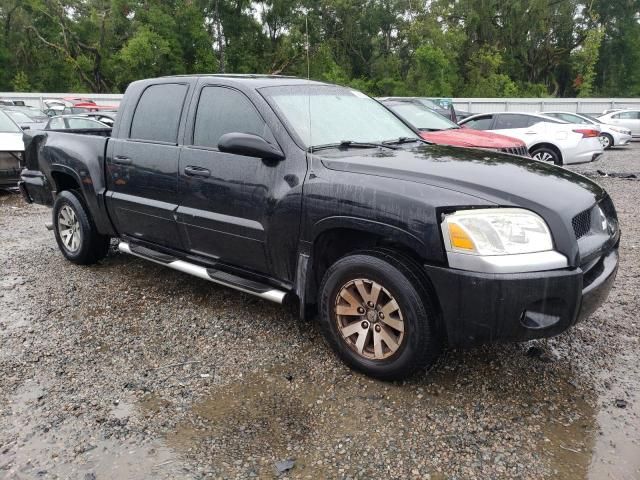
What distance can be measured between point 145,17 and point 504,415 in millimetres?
42906

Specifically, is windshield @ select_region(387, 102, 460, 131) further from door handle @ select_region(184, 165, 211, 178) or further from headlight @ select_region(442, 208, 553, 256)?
headlight @ select_region(442, 208, 553, 256)

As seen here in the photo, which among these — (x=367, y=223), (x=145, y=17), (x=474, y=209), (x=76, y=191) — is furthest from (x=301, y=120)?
(x=145, y=17)

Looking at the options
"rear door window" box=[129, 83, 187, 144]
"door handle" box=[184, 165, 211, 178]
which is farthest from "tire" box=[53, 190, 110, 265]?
"door handle" box=[184, 165, 211, 178]

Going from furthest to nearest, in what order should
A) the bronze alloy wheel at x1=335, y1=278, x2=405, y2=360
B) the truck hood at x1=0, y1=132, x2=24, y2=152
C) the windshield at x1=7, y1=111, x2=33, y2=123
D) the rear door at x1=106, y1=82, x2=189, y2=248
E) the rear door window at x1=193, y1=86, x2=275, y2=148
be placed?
the windshield at x1=7, y1=111, x2=33, y2=123, the truck hood at x1=0, y1=132, x2=24, y2=152, the rear door at x1=106, y1=82, x2=189, y2=248, the rear door window at x1=193, y1=86, x2=275, y2=148, the bronze alloy wheel at x1=335, y1=278, x2=405, y2=360

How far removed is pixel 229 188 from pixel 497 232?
6.10 ft

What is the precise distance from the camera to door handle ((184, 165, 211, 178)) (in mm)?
4007

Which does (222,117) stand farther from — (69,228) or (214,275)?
(69,228)

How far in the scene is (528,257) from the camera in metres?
2.81

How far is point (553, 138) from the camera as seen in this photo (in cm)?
1195

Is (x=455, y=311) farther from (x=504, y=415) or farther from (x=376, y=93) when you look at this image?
(x=376, y=93)

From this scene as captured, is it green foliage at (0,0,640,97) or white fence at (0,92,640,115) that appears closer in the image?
white fence at (0,92,640,115)

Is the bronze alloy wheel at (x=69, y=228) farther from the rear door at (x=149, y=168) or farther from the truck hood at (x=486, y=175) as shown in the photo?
the truck hood at (x=486, y=175)

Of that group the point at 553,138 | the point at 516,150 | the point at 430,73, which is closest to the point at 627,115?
the point at 553,138

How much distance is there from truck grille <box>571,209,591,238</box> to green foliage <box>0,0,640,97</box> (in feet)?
124
